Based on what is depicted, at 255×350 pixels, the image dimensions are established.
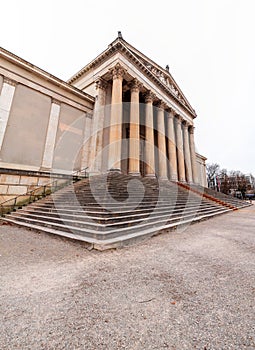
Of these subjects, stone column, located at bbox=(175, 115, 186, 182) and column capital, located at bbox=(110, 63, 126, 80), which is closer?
column capital, located at bbox=(110, 63, 126, 80)

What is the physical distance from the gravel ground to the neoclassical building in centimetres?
817

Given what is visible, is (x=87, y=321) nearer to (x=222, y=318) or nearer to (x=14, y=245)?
(x=222, y=318)

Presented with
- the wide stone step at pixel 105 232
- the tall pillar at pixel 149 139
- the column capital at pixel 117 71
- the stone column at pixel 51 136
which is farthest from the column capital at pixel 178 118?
the wide stone step at pixel 105 232

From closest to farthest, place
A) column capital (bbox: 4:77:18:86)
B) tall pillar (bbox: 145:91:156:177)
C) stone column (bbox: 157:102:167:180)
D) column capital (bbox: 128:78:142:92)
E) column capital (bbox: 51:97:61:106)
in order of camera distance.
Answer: column capital (bbox: 4:77:18:86) < column capital (bbox: 51:97:61:106) < tall pillar (bbox: 145:91:156:177) < column capital (bbox: 128:78:142:92) < stone column (bbox: 157:102:167:180)

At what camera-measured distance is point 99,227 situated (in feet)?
14.0

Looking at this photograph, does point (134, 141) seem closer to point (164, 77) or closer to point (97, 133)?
point (97, 133)

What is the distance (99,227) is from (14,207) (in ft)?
23.0

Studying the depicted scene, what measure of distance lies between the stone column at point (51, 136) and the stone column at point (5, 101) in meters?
2.68

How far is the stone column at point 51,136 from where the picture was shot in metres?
12.2

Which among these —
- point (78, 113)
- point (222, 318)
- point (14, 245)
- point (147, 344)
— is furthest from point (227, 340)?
point (78, 113)

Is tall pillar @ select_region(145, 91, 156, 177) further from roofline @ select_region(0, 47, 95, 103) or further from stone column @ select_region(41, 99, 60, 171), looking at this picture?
stone column @ select_region(41, 99, 60, 171)

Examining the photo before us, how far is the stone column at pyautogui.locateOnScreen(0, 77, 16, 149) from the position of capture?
10344mm

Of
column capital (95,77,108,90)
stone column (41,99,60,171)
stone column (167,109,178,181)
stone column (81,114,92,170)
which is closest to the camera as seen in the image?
stone column (41,99,60,171)

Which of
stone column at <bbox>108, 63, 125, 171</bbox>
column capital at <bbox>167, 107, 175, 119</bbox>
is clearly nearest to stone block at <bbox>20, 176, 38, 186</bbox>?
stone column at <bbox>108, 63, 125, 171</bbox>
